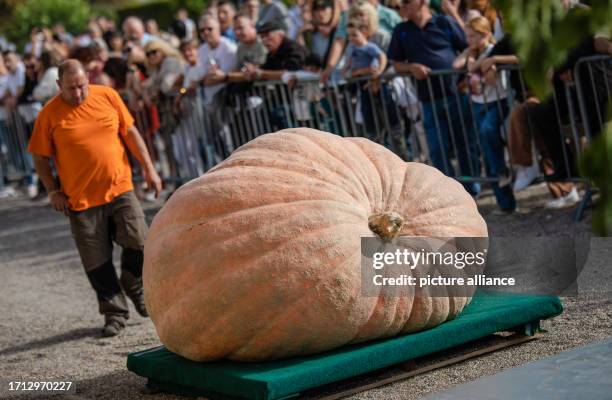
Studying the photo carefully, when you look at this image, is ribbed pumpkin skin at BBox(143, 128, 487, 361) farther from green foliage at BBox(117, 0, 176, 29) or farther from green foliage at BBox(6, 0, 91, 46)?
green foliage at BBox(117, 0, 176, 29)

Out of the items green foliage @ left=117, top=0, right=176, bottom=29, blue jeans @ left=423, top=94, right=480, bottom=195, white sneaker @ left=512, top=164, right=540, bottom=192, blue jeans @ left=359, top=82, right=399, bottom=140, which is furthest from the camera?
green foliage @ left=117, top=0, right=176, bottom=29

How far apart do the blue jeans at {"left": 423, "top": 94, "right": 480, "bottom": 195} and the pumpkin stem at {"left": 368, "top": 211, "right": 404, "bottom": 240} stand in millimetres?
4983

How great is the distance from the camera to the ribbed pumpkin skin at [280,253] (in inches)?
200

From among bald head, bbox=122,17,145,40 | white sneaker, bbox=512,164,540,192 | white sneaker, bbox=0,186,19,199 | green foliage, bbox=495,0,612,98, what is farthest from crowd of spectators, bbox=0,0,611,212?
green foliage, bbox=495,0,612,98

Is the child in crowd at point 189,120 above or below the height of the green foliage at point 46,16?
below

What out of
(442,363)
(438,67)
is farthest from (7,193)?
(442,363)

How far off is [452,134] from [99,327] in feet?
13.6

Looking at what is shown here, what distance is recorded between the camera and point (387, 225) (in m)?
5.29

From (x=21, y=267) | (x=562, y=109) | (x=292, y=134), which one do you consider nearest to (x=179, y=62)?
(x=21, y=267)

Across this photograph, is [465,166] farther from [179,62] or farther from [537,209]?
[179,62]

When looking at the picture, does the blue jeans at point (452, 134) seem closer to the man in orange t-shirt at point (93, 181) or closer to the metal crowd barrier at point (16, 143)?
the man in orange t-shirt at point (93, 181)

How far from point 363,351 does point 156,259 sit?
117 cm

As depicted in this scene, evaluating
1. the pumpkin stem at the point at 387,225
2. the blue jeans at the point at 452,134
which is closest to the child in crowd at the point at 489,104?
the blue jeans at the point at 452,134

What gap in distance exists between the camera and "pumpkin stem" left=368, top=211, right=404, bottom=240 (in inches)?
208
